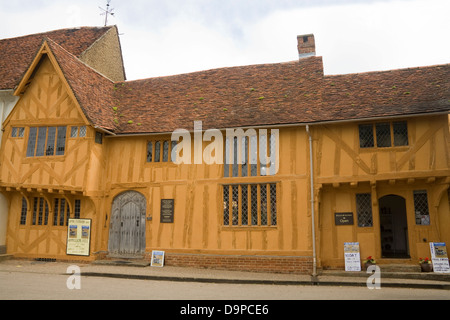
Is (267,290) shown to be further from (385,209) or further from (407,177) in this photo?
(385,209)

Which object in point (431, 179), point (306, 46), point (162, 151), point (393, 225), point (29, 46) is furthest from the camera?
point (29, 46)

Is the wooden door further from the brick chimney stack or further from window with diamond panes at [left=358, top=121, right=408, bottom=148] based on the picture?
the brick chimney stack

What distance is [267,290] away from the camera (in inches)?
376

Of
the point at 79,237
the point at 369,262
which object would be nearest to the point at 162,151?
the point at 79,237

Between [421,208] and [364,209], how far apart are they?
1.72m

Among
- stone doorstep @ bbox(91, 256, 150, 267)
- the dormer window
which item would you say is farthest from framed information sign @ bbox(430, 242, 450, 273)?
the dormer window

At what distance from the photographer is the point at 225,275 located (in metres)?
11.5

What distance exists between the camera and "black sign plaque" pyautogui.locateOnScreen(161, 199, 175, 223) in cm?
1341

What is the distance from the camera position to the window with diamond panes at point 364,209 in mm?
12055

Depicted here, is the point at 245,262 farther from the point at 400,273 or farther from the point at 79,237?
the point at 79,237

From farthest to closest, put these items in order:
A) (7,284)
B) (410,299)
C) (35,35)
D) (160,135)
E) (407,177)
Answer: (35,35)
(160,135)
(407,177)
(7,284)
(410,299)

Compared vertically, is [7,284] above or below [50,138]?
below

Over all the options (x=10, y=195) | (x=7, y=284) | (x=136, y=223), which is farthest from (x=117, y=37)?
(x=7, y=284)

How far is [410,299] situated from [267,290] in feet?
11.0
